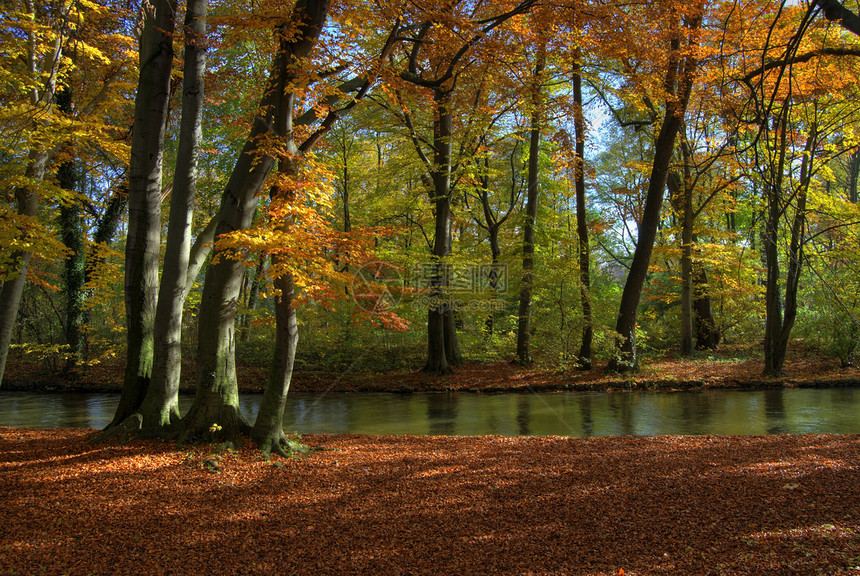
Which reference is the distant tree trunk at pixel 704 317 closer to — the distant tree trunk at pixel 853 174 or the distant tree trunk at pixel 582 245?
the distant tree trunk at pixel 582 245

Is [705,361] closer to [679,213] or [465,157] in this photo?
[679,213]

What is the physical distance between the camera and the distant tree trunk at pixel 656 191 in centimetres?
1041

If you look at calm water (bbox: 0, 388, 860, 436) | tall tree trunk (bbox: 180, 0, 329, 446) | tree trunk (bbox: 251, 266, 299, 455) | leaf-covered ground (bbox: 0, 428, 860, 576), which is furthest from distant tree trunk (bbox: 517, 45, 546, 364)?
tall tree trunk (bbox: 180, 0, 329, 446)

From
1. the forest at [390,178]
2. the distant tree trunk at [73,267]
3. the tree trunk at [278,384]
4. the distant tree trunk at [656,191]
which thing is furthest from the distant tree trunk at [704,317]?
the distant tree trunk at [73,267]

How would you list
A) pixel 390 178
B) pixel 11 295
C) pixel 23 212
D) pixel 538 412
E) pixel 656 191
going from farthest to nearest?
pixel 390 178 → pixel 656 191 → pixel 538 412 → pixel 23 212 → pixel 11 295

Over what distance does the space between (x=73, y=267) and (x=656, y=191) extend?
14.9 meters

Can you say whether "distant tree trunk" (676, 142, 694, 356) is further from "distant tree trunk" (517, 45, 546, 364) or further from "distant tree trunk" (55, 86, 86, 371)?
"distant tree trunk" (55, 86, 86, 371)

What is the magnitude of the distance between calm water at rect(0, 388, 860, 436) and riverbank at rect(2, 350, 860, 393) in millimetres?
492

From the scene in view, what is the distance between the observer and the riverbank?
1170 centimetres

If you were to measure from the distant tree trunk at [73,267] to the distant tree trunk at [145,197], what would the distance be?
26.0 ft

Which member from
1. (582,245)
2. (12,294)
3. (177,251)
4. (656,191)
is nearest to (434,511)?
(177,251)

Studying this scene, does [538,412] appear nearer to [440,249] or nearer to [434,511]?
A: [440,249]

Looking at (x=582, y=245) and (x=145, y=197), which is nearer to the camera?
(x=145, y=197)

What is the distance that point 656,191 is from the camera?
1139 cm
